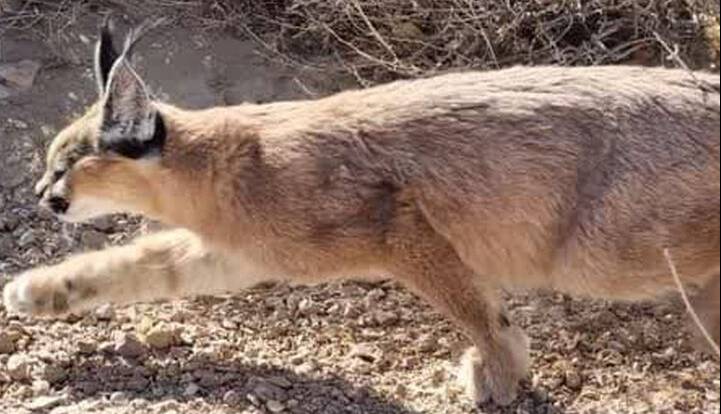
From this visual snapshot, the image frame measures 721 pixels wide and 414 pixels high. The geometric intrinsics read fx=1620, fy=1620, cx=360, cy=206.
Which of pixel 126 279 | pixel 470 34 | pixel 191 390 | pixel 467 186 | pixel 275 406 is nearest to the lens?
pixel 467 186

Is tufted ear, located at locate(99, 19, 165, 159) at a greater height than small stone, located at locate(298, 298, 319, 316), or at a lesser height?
greater

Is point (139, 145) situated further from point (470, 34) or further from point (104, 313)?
point (470, 34)

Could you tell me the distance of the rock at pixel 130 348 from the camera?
555cm

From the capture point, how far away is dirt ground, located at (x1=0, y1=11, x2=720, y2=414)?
5.28m

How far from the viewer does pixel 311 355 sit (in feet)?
18.3

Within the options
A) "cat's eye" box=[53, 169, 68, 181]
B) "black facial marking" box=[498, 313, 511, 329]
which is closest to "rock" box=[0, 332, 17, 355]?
"cat's eye" box=[53, 169, 68, 181]

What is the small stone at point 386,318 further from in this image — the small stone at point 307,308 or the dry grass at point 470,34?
the dry grass at point 470,34

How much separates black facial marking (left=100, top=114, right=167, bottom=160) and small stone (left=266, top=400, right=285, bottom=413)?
90 cm

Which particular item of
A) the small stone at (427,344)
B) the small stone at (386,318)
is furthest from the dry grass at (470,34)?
the small stone at (427,344)

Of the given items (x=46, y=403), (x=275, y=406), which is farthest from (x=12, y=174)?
(x=275, y=406)

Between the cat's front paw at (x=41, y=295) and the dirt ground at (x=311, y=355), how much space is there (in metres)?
0.09

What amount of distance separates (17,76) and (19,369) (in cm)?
191

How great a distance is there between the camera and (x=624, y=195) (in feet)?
16.0

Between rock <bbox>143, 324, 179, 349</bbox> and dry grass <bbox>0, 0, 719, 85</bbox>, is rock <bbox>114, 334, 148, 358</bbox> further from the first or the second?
dry grass <bbox>0, 0, 719, 85</bbox>
